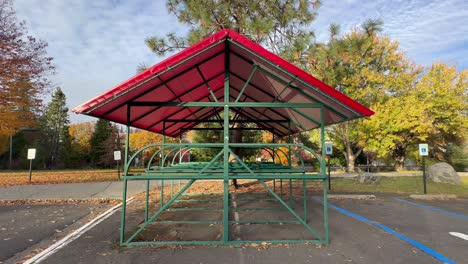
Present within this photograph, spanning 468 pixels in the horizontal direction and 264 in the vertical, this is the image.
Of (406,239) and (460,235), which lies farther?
(460,235)

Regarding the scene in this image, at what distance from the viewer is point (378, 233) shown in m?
5.65

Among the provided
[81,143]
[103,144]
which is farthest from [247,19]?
[81,143]

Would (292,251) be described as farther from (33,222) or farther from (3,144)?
(3,144)

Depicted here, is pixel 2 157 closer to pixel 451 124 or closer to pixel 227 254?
pixel 227 254

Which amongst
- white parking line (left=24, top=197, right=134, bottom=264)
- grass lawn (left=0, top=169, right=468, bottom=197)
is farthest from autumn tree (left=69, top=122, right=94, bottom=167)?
white parking line (left=24, top=197, right=134, bottom=264)

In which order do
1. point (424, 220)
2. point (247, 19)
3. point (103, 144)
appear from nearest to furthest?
point (424, 220)
point (247, 19)
point (103, 144)

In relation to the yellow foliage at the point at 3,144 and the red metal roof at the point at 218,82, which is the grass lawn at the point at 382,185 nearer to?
the red metal roof at the point at 218,82

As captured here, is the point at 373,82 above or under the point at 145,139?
above

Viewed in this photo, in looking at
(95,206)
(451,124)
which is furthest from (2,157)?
(451,124)

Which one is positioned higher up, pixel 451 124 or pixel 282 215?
pixel 451 124

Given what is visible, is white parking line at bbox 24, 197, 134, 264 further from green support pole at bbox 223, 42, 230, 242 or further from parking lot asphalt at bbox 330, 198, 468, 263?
parking lot asphalt at bbox 330, 198, 468, 263

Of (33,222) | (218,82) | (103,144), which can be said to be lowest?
(33,222)

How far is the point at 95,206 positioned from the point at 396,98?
21664 millimetres

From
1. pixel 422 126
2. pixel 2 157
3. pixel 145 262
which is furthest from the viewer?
pixel 2 157
